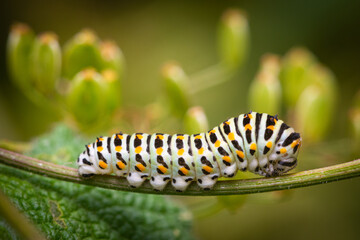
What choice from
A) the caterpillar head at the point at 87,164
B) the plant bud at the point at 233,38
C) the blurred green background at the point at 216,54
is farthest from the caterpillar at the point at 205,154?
the blurred green background at the point at 216,54

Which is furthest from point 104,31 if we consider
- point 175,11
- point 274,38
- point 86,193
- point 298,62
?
point 86,193

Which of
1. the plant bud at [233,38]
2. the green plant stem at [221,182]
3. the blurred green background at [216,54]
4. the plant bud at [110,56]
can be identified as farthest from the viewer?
the blurred green background at [216,54]

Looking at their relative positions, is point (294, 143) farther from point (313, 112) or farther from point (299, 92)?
point (299, 92)

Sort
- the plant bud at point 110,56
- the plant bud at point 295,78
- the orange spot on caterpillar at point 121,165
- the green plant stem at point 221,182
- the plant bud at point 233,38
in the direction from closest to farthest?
the green plant stem at point 221,182 → the orange spot on caterpillar at point 121,165 → the plant bud at point 110,56 → the plant bud at point 295,78 → the plant bud at point 233,38

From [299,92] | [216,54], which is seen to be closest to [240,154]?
[299,92]

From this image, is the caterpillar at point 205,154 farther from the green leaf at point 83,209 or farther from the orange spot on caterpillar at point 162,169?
the green leaf at point 83,209
